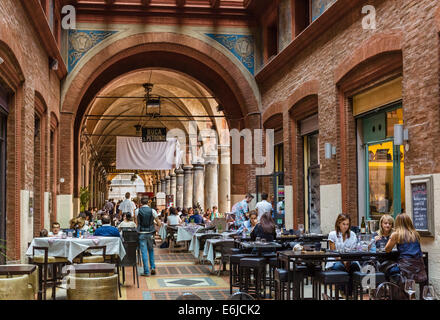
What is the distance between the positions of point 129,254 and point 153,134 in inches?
497

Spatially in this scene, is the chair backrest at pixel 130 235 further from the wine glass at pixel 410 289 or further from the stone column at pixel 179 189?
the stone column at pixel 179 189

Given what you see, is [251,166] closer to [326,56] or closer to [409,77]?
[326,56]

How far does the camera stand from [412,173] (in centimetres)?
766

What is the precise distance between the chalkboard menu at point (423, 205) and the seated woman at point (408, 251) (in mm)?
1006

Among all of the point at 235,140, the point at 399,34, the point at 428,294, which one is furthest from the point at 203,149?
the point at 428,294

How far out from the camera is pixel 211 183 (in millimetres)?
26500

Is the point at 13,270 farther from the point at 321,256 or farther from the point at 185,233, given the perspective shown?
the point at 185,233

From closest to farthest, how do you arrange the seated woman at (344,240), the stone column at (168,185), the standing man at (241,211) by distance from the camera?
the seated woman at (344,240)
the standing man at (241,211)
the stone column at (168,185)

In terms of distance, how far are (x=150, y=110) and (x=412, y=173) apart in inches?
1039

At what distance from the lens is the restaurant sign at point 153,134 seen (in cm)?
2142

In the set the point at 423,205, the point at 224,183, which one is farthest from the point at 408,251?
the point at 224,183

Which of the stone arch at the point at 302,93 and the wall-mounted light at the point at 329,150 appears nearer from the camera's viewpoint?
the wall-mounted light at the point at 329,150

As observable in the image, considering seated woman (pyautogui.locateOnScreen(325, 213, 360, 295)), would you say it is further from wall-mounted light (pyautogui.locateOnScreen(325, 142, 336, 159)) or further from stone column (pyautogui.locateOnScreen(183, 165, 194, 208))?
stone column (pyautogui.locateOnScreen(183, 165, 194, 208))

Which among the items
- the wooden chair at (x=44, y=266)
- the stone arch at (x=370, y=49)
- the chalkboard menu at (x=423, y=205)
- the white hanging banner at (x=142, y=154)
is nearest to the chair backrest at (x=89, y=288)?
the wooden chair at (x=44, y=266)
